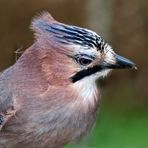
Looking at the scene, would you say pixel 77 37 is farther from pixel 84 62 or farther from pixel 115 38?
pixel 115 38

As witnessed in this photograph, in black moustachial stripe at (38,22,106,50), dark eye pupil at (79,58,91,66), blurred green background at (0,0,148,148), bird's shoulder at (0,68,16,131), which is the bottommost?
bird's shoulder at (0,68,16,131)

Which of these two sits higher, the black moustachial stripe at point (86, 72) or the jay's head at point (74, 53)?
the jay's head at point (74, 53)

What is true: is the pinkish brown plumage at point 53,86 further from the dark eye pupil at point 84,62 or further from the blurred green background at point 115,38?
the blurred green background at point 115,38

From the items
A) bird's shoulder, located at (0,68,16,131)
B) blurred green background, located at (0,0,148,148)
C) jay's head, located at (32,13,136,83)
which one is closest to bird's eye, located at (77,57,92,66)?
jay's head, located at (32,13,136,83)

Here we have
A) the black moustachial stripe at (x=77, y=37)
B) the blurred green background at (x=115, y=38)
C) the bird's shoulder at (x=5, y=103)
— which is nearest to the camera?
the black moustachial stripe at (x=77, y=37)

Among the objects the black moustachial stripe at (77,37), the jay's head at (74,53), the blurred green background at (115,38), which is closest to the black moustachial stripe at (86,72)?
the jay's head at (74,53)

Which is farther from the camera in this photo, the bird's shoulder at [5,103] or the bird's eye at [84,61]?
the bird's shoulder at [5,103]

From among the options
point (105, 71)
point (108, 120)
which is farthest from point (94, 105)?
point (108, 120)

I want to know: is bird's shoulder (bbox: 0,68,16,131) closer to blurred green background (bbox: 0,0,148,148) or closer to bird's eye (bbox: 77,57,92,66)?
bird's eye (bbox: 77,57,92,66)
